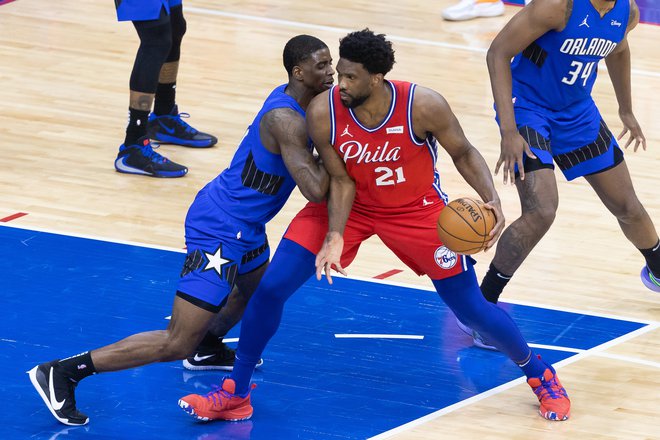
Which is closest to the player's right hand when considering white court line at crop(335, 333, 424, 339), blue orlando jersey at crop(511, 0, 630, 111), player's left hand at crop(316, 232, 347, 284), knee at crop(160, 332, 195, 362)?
blue orlando jersey at crop(511, 0, 630, 111)

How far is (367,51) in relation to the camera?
5695 mm

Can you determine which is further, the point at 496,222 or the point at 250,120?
the point at 250,120

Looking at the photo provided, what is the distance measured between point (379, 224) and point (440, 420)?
3.23 feet

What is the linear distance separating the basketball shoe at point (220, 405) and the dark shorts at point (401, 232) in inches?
30.4

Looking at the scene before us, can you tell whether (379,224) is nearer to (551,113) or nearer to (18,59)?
(551,113)

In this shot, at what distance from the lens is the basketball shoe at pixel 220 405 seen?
602 cm

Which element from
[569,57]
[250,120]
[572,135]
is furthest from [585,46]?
[250,120]

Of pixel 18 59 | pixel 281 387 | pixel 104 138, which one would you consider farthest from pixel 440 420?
pixel 18 59

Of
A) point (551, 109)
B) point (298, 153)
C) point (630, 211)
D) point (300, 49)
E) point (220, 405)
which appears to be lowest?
point (220, 405)

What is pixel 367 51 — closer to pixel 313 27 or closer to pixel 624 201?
pixel 624 201

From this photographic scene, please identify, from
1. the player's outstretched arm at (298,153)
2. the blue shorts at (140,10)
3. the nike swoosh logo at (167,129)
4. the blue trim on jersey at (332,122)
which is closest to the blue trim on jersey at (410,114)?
the blue trim on jersey at (332,122)

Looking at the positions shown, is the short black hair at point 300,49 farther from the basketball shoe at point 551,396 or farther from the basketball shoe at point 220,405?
the basketball shoe at point 551,396

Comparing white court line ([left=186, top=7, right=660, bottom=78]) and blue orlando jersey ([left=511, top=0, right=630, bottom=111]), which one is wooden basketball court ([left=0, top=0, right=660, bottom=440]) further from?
blue orlando jersey ([left=511, top=0, right=630, bottom=111])

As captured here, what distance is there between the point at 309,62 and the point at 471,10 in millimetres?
8348
